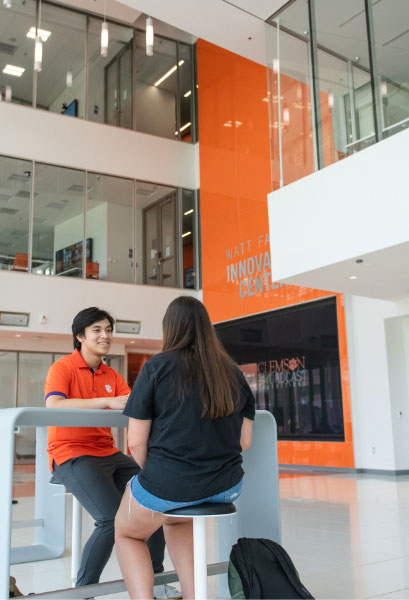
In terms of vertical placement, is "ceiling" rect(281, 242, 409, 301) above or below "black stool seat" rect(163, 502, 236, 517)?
above

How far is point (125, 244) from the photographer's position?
13.7m

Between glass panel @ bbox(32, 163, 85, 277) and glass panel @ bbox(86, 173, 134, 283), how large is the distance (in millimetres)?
226

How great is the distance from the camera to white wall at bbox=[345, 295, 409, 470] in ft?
30.0

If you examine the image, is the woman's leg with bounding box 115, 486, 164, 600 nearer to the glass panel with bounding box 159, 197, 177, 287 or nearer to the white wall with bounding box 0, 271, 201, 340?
the white wall with bounding box 0, 271, 201, 340

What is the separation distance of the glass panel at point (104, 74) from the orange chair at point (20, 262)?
3579mm

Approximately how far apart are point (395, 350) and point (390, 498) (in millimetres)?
3469

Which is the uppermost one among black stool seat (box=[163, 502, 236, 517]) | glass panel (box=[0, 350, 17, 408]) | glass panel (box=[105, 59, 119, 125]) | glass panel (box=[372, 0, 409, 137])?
glass panel (box=[105, 59, 119, 125])

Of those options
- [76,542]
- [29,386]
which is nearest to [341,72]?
[76,542]

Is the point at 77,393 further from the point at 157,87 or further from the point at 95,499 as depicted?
the point at 157,87

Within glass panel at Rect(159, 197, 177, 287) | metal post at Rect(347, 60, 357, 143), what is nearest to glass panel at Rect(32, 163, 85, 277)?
glass panel at Rect(159, 197, 177, 287)

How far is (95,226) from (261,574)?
11878mm

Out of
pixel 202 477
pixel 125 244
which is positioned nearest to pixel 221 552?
pixel 202 477

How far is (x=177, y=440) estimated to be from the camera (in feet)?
6.58

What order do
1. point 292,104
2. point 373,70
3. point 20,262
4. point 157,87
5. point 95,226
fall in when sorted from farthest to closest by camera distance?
point 157,87, point 95,226, point 20,262, point 292,104, point 373,70
